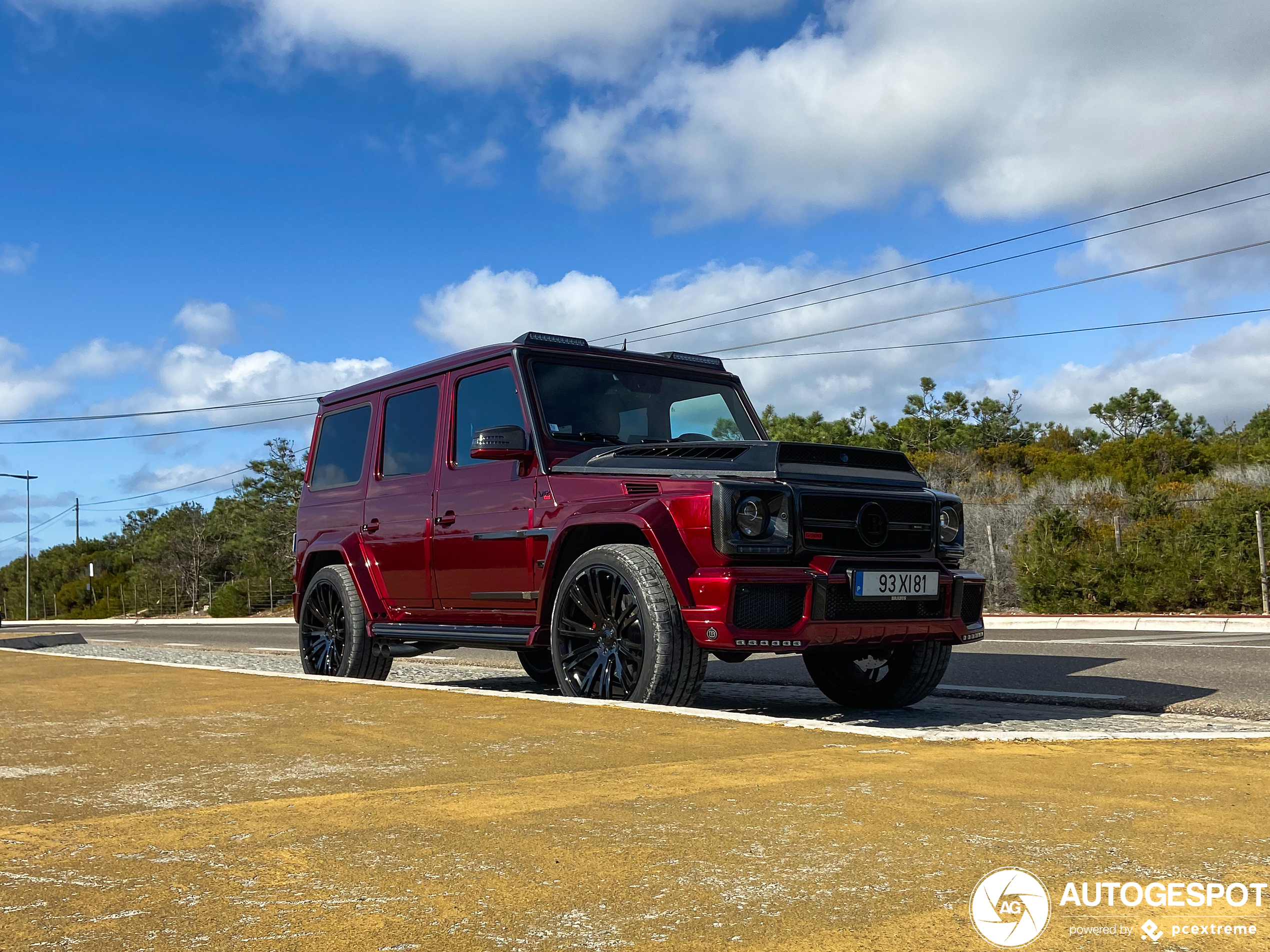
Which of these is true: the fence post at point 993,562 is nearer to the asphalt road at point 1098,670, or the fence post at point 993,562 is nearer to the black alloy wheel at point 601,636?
the asphalt road at point 1098,670

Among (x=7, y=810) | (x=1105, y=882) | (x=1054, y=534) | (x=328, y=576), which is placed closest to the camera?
(x=1105, y=882)

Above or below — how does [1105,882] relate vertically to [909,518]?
below

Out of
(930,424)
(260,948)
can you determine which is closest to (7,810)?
(260,948)

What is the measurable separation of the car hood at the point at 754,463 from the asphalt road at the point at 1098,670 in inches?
70.6

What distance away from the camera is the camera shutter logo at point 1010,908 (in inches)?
83.9

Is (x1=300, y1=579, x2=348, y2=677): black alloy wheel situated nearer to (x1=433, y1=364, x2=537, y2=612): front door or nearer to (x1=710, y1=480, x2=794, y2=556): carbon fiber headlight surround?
(x1=433, y1=364, x2=537, y2=612): front door

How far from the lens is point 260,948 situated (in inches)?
81.1

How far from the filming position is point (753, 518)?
5.45 m

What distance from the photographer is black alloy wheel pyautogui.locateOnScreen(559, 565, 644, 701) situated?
5.76 meters

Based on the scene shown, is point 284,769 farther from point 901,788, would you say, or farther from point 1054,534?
point 1054,534

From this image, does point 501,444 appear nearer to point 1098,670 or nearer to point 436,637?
point 436,637

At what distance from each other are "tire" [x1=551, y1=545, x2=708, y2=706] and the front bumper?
0.15 m

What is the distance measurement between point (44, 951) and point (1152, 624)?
15.1 meters

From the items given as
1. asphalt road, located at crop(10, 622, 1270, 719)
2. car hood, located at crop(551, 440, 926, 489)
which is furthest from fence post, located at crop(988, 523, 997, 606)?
car hood, located at crop(551, 440, 926, 489)
